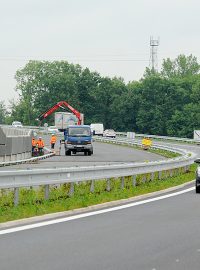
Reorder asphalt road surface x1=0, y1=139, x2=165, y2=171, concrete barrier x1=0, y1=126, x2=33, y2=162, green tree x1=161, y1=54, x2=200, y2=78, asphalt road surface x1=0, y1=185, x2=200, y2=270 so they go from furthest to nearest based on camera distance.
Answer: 1. green tree x1=161, y1=54, x2=200, y2=78
2. concrete barrier x1=0, y1=126, x2=33, y2=162
3. asphalt road surface x1=0, y1=139, x2=165, y2=171
4. asphalt road surface x1=0, y1=185, x2=200, y2=270

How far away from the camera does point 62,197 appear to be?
55.5 ft

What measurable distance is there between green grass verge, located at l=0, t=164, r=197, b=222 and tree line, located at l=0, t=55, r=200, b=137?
336 feet

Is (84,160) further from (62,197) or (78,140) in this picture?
(62,197)

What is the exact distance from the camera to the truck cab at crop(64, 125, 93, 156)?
53.2 meters

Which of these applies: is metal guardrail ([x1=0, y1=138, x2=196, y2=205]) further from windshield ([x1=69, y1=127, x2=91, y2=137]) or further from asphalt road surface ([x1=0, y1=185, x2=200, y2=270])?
windshield ([x1=69, y1=127, x2=91, y2=137])

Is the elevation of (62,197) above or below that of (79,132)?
below

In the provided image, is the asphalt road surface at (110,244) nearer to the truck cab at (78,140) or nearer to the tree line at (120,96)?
the truck cab at (78,140)

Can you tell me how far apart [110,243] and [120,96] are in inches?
5245

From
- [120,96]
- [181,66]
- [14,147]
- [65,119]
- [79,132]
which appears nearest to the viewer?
[14,147]

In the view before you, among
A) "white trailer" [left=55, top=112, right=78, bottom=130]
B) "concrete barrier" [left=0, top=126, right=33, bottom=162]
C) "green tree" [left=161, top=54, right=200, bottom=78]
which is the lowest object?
"concrete barrier" [left=0, top=126, right=33, bottom=162]

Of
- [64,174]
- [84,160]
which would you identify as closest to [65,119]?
[84,160]

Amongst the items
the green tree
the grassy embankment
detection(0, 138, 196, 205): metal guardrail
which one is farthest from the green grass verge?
A: the green tree

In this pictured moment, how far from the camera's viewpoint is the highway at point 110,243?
816cm

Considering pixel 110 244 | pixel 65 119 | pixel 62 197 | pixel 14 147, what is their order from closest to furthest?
pixel 110 244, pixel 62 197, pixel 14 147, pixel 65 119
